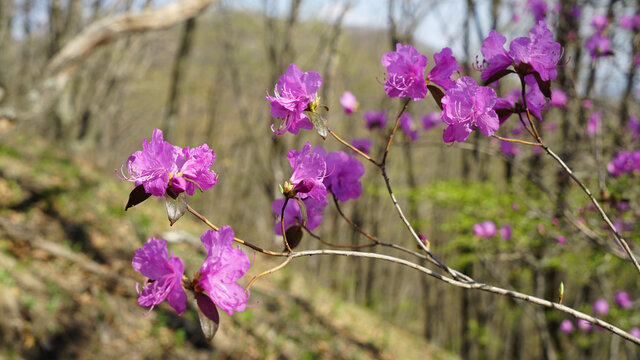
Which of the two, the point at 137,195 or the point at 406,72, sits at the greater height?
the point at 406,72

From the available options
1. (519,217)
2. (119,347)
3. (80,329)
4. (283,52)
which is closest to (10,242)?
(80,329)

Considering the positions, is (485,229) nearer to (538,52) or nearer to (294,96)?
(538,52)

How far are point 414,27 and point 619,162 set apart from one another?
291 inches

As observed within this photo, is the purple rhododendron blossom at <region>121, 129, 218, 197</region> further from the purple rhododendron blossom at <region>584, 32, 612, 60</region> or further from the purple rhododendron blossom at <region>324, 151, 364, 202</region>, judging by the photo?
the purple rhododendron blossom at <region>584, 32, 612, 60</region>

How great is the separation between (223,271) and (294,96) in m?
0.41

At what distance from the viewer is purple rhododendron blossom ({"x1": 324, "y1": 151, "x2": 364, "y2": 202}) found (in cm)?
111

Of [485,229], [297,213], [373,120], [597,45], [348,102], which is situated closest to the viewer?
[297,213]

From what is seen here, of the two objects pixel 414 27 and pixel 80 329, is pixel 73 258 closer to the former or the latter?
pixel 80 329

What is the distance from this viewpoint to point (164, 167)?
84cm

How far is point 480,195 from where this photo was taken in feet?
14.9

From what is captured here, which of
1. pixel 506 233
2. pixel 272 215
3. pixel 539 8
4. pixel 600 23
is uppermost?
pixel 539 8

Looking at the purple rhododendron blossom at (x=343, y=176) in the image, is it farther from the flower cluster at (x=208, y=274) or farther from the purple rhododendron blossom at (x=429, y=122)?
the purple rhododendron blossom at (x=429, y=122)

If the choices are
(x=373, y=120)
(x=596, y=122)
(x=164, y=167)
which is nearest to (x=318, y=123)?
(x=164, y=167)

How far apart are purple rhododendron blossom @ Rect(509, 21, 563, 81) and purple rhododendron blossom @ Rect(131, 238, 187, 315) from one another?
833 millimetres
